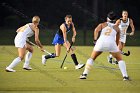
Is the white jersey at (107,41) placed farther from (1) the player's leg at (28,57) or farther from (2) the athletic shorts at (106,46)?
(1) the player's leg at (28,57)

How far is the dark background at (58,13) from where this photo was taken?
25.6 metres

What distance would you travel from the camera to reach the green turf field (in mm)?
11039

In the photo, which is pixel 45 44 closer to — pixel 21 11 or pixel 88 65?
pixel 21 11

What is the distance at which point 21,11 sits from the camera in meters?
26.7

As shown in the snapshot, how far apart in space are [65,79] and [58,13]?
15234 mm

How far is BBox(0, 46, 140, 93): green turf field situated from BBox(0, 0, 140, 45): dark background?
835 centimetres

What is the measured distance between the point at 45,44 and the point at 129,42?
4.27 metres

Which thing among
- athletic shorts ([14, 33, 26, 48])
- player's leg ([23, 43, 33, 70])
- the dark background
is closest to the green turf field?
player's leg ([23, 43, 33, 70])

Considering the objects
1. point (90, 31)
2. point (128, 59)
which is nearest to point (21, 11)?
point (90, 31)

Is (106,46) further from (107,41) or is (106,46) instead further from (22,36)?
(22,36)

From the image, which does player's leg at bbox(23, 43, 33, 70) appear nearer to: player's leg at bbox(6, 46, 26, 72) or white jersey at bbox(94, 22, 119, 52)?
player's leg at bbox(6, 46, 26, 72)

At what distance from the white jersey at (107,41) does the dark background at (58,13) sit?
12599 millimetres

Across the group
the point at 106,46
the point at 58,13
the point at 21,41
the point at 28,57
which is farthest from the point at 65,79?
the point at 58,13

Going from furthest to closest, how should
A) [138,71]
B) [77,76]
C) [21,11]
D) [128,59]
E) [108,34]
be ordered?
[21,11] < [128,59] < [138,71] < [77,76] < [108,34]
